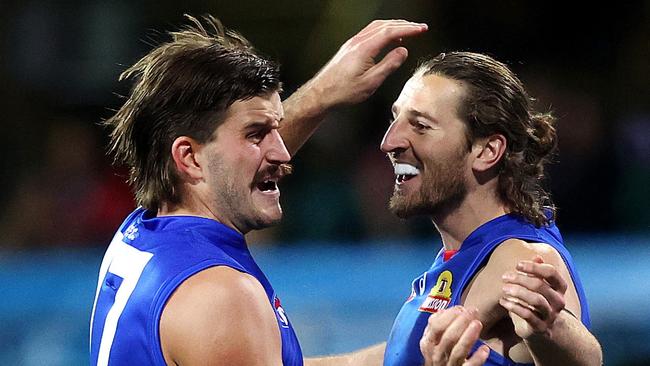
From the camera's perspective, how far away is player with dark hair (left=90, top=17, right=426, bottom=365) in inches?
115

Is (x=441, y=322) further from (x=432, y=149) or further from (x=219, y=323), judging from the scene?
(x=432, y=149)

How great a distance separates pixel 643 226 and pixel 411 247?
172 centimetres

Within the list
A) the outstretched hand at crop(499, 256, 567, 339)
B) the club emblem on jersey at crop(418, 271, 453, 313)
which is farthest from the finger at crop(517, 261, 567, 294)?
the club emblem on jersey at crop(418, 271, 453, 313)

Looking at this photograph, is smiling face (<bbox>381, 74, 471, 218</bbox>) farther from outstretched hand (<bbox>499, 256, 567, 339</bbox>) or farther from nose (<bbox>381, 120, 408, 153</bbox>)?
outstretched hand (<bbox>499, 256, 567, 339</bbox>)

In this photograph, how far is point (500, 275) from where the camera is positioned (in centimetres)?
353

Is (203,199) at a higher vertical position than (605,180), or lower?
higher

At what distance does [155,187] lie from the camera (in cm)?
335

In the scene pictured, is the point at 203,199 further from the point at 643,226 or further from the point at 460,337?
the point at 643,226

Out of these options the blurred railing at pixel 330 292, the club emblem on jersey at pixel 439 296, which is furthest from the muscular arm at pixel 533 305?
the blurred railing at pixel 330 292

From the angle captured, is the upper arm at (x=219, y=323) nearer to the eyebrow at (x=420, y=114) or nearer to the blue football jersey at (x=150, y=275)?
the blue football jersey at (x=150, y=275)

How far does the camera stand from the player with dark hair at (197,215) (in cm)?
292

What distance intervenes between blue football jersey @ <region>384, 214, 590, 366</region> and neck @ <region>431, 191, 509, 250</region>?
48 millimetres

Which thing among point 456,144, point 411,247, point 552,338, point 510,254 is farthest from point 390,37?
point 411,247

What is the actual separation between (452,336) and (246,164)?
3.33 ft
